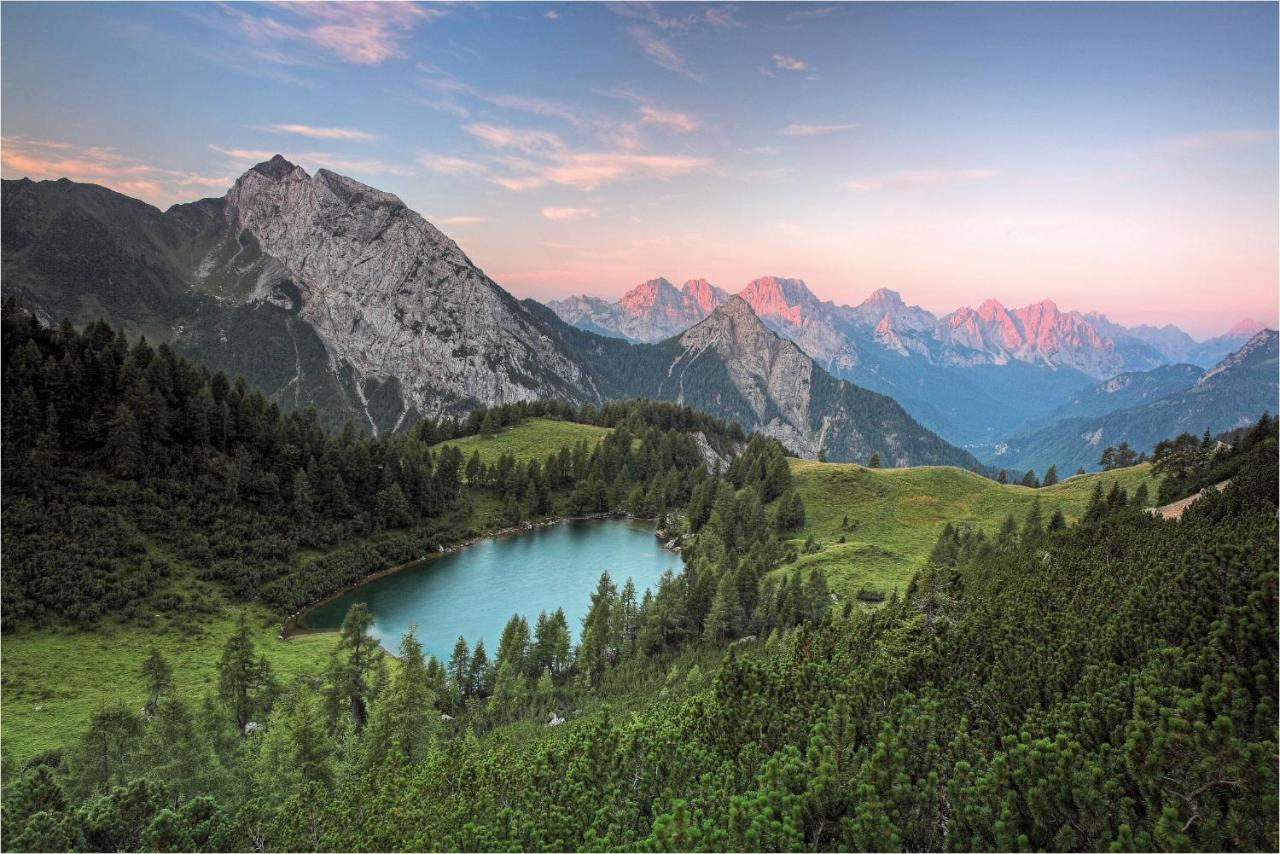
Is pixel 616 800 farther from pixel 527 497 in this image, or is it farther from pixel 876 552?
pixel 527 497

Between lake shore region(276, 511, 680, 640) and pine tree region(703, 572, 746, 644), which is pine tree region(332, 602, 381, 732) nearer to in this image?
lake shore region(276, 511, 680, 640)

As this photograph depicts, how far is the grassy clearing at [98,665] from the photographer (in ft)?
143

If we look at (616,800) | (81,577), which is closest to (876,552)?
(616,800)

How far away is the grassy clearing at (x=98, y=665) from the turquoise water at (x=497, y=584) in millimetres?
8772

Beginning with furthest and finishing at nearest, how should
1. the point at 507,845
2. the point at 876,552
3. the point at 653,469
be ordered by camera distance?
the point at 653,469 → the point at 876,552 → the point at 507,845

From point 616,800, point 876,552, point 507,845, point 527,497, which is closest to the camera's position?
point 507,845

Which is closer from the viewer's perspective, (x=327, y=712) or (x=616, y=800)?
(x=616, y=800)

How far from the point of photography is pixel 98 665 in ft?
170

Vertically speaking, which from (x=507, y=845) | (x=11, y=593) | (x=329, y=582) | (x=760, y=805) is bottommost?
(x=329, y=582)

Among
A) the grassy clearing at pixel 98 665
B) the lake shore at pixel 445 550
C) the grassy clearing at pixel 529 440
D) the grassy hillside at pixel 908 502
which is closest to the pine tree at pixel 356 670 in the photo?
the grassy clearing at pixel 98 665

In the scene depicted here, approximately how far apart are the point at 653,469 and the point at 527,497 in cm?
3289

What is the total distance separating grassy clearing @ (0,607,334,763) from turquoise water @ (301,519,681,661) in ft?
28.8

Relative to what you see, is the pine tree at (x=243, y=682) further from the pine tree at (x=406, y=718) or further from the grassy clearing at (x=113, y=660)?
the pine tree at (x=406, y=718)

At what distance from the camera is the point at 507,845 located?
582 inches
